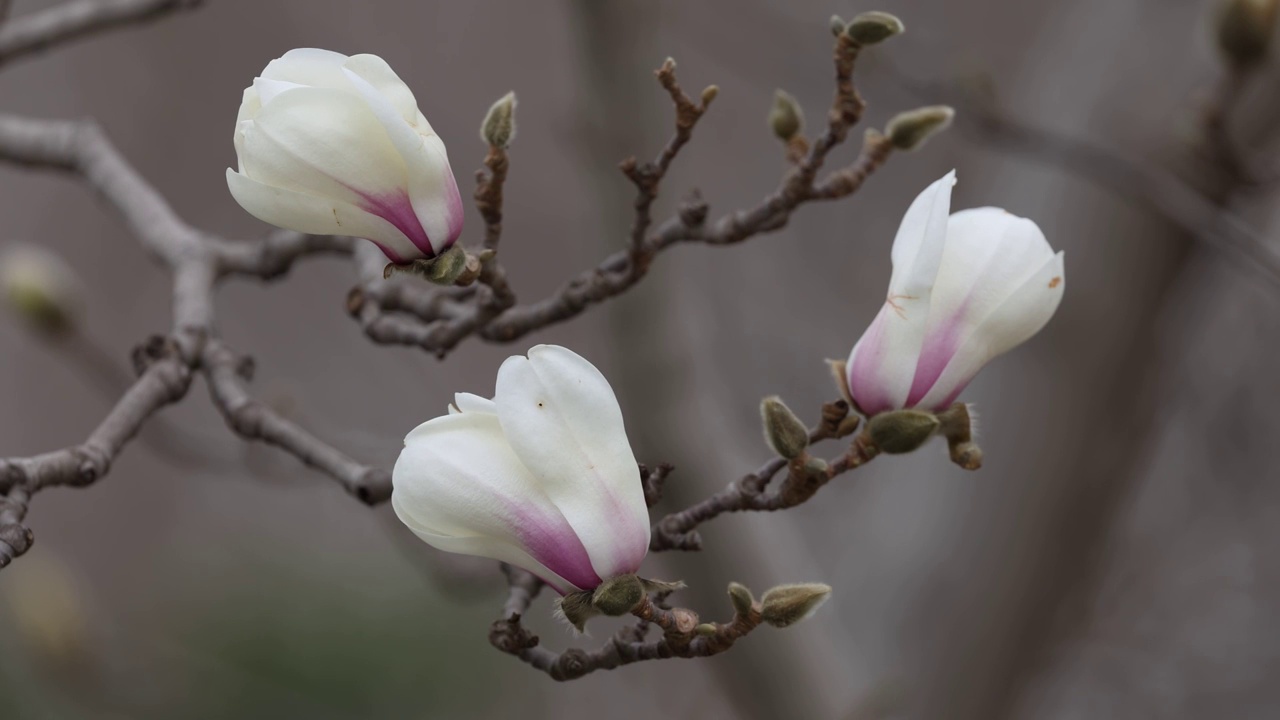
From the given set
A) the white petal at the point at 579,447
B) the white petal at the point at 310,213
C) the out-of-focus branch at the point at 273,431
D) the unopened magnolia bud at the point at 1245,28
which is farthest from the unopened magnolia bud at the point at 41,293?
Answer: the unopened magnolia bud at the point at 1245,28

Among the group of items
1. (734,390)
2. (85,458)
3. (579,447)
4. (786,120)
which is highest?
(734,390)

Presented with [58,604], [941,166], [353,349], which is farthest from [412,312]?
[353,349]

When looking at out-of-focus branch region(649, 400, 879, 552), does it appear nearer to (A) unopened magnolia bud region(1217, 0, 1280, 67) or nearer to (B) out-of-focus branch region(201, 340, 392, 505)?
(B) out-of-focus branch region(201, 340, 392, 505)

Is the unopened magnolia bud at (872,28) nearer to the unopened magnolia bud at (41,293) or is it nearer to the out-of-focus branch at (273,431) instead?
the out-of-focus branch at (273,431)

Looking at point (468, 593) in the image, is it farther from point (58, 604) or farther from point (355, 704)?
point (355, 704)

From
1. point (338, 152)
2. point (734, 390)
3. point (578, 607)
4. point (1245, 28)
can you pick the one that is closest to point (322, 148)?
point (338, 152)

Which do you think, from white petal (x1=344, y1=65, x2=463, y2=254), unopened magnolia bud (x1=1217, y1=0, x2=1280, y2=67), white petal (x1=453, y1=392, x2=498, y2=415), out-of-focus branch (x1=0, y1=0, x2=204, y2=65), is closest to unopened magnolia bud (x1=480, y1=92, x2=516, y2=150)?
white petal (x1=344, y1=65, x2=463, y2=254)

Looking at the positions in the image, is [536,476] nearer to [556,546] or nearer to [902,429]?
[556,546]
